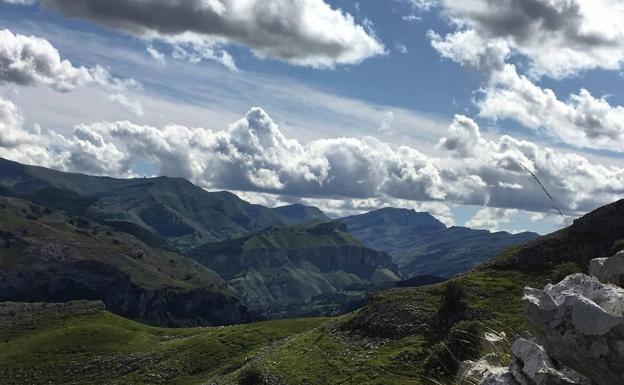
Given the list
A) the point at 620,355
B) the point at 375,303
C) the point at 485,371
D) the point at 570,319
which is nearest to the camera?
the point at 620,355

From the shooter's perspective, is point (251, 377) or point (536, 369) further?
point (251, 377)

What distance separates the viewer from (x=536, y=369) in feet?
37.1

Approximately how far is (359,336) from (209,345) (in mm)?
43609

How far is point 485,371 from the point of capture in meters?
14.1

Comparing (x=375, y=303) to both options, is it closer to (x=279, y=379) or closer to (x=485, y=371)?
(x=279, y=379)

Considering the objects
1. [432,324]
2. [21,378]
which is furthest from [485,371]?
[21,378]

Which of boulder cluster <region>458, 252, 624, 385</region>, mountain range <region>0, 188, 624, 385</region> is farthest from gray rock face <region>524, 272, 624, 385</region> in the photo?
mountain range <region>0, 188, 624, 385</region>

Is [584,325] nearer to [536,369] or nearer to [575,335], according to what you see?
[575,335]

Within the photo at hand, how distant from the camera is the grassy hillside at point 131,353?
110m

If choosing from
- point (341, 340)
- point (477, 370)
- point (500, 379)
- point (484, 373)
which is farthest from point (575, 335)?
point (341, 340)

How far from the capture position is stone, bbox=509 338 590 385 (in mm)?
10750

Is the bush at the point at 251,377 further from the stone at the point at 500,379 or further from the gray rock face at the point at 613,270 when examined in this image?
the gray rock face at the point at 613,270

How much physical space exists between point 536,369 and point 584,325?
6.44 feet

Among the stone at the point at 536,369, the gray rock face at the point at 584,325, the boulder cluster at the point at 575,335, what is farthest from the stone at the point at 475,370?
the gray rock face at the point at 584,325
